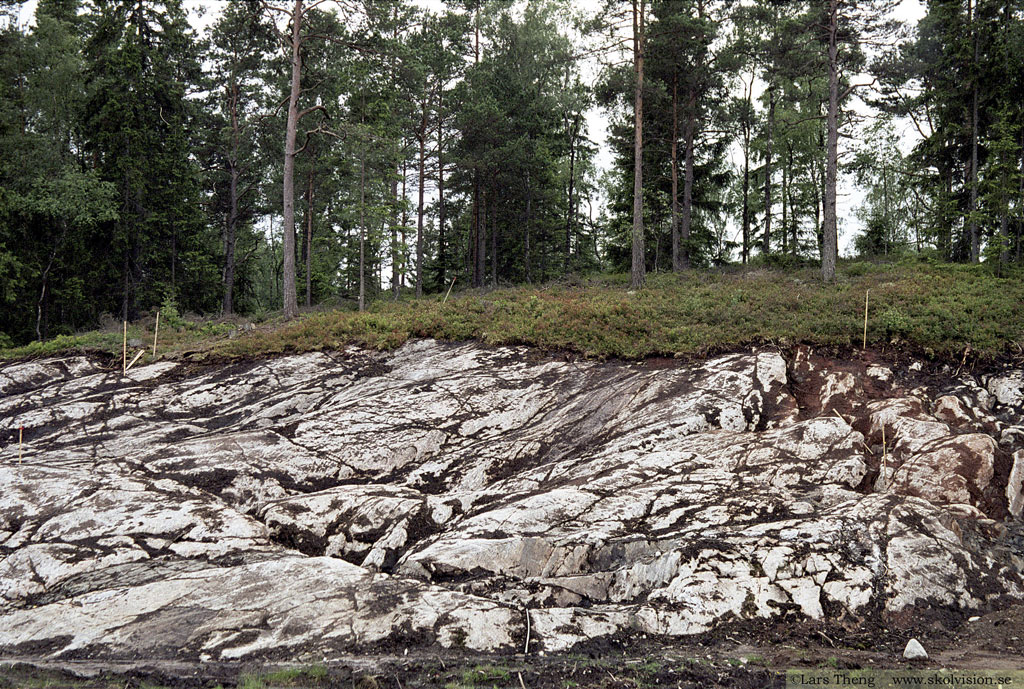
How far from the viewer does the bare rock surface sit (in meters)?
7.29

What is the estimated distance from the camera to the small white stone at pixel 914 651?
6340mm

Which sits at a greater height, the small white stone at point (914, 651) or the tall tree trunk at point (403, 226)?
the tall tree trunk at point (403, 226)

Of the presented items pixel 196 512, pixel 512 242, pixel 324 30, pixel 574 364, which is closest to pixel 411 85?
pixel 324 30

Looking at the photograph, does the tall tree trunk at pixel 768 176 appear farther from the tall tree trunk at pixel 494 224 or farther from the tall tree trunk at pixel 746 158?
the tall tree trunk at pixel 494 224

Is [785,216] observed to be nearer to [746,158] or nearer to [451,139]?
[746,158]

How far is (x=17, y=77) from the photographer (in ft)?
83.6

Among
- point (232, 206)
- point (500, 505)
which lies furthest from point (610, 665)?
point (232, 206)

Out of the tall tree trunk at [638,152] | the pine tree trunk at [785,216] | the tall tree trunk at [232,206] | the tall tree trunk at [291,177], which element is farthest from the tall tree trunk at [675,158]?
the tall tree trunk at [232,206]

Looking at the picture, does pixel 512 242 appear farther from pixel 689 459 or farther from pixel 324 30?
pixel 689 459

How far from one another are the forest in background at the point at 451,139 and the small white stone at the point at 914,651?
1673 cm

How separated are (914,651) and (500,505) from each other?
19.0ft

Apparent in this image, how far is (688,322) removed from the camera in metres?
15.0

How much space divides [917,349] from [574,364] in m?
7.64

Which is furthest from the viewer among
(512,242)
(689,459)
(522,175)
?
(512,242)
